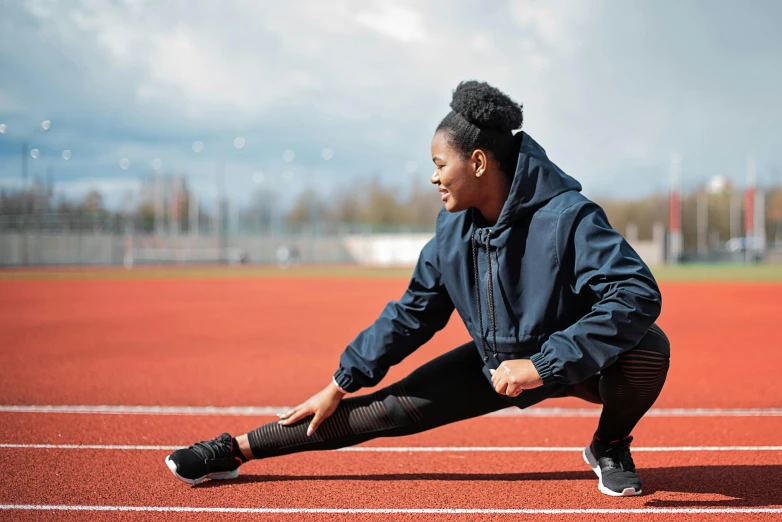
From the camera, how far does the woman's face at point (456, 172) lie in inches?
120

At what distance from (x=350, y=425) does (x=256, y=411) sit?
247 centimetres

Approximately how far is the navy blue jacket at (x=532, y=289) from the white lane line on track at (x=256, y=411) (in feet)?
8.04

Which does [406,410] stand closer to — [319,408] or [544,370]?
[319,408]

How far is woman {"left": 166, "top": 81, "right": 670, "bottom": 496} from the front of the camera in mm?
2840

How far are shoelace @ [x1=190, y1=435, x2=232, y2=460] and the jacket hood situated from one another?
65.3 inches

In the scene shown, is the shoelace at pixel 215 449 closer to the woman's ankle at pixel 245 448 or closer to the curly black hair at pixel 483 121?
the woman's ankle at pixel 245 448

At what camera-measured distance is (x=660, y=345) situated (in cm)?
312

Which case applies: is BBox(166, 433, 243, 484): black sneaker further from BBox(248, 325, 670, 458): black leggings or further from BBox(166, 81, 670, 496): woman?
BBox(248, 325, 670, 458): black leggings

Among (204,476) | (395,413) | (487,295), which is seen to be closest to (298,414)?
(395,413)

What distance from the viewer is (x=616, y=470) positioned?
3512 millimetres

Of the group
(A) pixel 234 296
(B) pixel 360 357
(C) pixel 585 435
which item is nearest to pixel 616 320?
(B) pixel 360 357

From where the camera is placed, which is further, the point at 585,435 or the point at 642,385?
the point at 585,435

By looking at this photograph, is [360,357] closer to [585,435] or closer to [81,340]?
[585,435]

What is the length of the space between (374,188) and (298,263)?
34.5 metres
